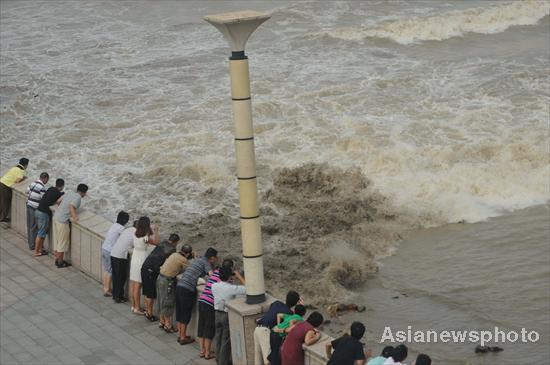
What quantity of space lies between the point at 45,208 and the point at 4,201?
185 cm

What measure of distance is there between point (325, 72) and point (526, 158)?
31.0ft

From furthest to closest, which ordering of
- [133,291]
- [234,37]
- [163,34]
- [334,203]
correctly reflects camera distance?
[163,34] < [334,203] < [133,291] < [234,37]

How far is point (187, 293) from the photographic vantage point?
1162 cm

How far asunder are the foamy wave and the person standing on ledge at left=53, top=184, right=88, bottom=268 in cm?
2286

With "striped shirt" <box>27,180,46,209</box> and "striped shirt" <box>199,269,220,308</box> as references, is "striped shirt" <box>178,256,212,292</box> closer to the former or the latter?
"striped shirt" <box>199,269,220,308</box>

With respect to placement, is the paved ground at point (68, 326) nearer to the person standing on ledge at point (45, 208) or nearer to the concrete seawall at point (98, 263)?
the concrete seawall at point (98, 263)

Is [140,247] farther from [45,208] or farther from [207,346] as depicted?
[45,208]

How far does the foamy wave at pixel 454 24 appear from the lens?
36.1m

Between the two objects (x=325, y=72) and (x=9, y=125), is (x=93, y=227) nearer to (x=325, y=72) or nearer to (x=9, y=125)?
(x=9, y=125)

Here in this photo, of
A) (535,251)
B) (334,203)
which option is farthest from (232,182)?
(535,251)

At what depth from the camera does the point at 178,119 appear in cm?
2738

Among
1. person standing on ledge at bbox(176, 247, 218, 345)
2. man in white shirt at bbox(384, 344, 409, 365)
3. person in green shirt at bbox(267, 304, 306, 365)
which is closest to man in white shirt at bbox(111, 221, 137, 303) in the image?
person standing on ledge at bbox(176, 247, 218, 345)

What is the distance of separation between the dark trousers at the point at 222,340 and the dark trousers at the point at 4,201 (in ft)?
19.5

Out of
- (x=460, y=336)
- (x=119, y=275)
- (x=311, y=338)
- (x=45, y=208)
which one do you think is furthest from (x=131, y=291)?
(x=460, y=336)
